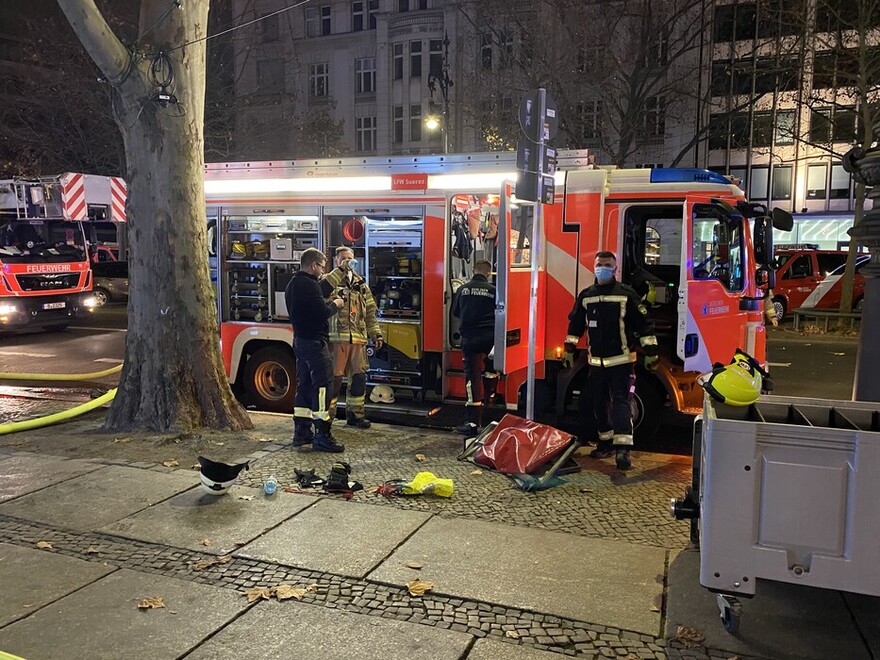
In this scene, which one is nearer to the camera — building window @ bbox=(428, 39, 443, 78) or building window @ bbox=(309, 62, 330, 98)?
building window @ bbox=(428, 39, 443, 78)

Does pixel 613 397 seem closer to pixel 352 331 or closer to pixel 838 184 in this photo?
pixel 352 331

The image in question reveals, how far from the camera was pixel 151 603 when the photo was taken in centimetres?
376

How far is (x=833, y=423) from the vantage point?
3914mm

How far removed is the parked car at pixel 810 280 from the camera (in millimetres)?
18234

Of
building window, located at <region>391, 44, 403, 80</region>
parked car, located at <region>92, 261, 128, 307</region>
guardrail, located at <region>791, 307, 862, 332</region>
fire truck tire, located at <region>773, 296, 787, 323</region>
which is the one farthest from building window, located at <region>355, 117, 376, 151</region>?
guardrail, located at <region>791, 307, 862, 332</region>

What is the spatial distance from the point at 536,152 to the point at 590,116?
16.8m

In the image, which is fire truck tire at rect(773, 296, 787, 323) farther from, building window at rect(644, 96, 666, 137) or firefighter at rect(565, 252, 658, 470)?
firefighter at rect(565, 252, 658, 470)

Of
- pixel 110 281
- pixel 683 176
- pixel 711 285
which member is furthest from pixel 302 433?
pixel 110 281

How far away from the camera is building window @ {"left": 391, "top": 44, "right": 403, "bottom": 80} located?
3994 cm

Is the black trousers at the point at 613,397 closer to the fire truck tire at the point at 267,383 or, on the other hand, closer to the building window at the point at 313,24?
the fire truck tire at the point at 267,383

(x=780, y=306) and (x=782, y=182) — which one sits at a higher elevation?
(x=782, y=182)

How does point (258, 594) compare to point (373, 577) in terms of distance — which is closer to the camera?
point (258, 594)

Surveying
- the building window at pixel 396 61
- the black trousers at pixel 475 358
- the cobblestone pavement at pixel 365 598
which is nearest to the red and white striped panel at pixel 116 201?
the black trousers at pixel 475 358

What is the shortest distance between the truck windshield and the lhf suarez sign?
1337 cm
